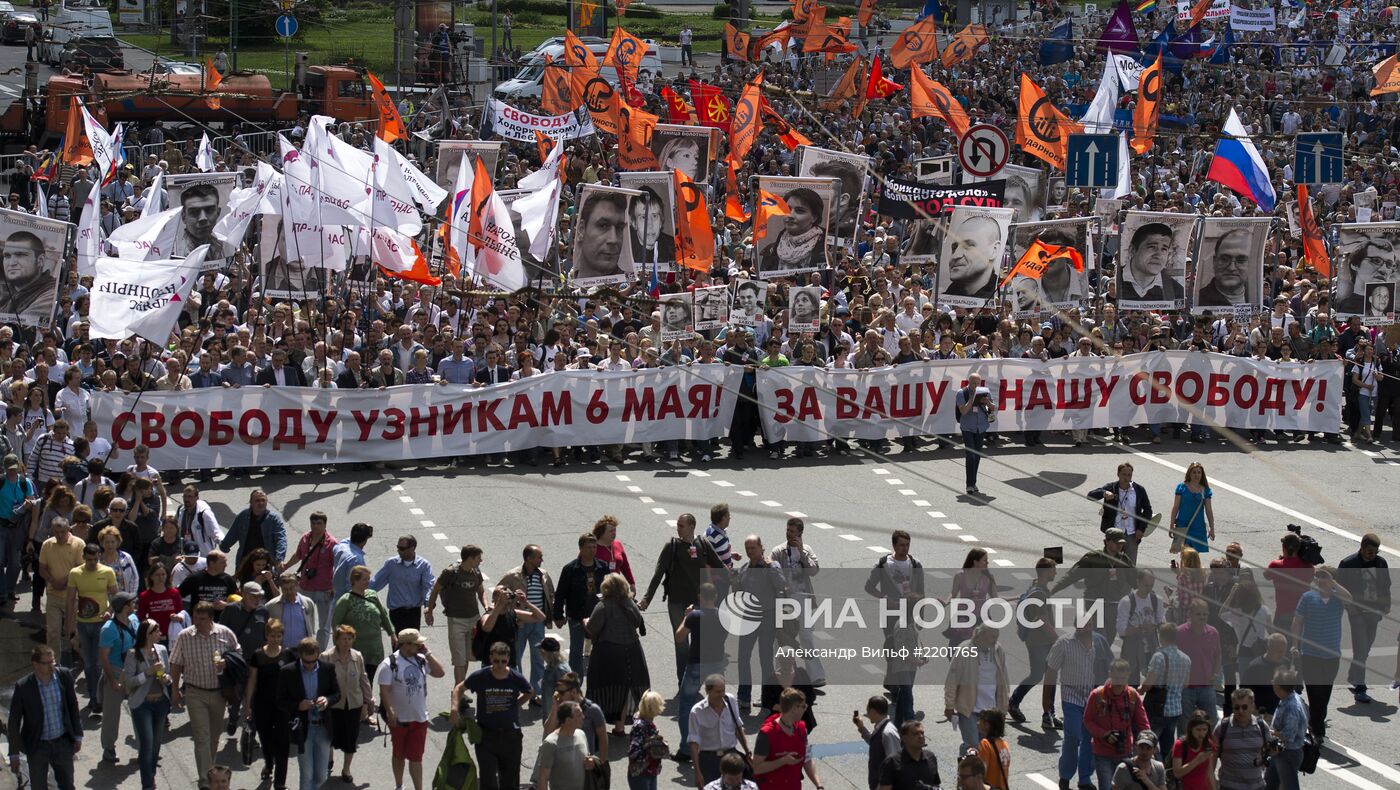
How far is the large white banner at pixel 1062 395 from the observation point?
21578 mm

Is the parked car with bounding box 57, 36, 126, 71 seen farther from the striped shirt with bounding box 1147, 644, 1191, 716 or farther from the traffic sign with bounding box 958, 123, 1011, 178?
the striped shirt with bounding box 1147, 644, 1191, 716

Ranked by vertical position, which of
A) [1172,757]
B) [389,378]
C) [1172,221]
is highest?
[1172,221]

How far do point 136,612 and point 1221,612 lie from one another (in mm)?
7734

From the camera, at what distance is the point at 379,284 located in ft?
81.5

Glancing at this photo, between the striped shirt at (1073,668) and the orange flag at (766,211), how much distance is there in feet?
36.5

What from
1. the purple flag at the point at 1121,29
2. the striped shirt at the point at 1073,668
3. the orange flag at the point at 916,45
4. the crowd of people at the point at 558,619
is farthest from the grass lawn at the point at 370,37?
Result: the striped shirt at the point at 1073,668

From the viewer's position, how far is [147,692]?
12.3 meters

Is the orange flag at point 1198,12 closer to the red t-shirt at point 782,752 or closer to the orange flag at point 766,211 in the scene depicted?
the orange flag at point 766,211

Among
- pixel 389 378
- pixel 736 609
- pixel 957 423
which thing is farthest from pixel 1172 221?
pixel 736 609

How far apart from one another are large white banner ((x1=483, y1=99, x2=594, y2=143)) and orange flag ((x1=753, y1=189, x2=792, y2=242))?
28.8 ft

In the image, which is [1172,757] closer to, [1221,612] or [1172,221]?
[1221,612]

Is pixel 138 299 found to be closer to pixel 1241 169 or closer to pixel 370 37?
pixel 1241 169

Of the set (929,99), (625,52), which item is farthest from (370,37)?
(929,99)

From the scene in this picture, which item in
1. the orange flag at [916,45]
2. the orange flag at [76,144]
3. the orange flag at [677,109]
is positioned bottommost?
the orange flag at [76,144]
